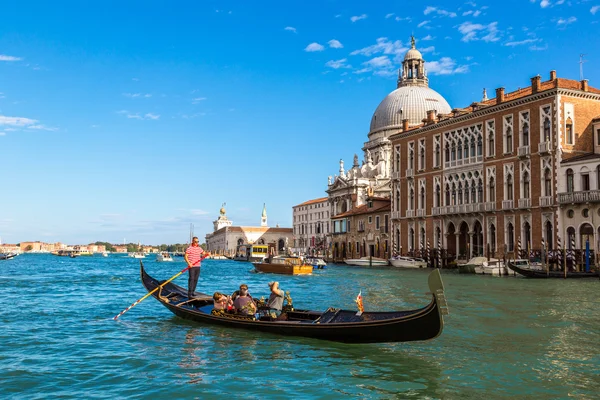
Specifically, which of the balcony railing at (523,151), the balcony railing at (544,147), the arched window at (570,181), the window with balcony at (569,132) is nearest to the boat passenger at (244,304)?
the arched window at (570,181)

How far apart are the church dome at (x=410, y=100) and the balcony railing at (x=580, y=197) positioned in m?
36.4

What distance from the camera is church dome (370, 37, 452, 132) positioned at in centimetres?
6681

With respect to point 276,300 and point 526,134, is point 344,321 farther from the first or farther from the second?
point 526,134

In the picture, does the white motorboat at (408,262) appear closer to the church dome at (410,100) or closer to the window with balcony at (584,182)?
the window with balcony at (584,182)

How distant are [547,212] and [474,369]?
2472 cm

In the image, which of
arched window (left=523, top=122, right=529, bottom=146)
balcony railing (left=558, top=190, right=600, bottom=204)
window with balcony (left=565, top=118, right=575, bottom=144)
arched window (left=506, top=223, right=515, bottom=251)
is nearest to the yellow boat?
arched window (left=506, top=223, right=515, bottom=251)

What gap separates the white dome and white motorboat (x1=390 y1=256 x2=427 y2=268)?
27738 mm

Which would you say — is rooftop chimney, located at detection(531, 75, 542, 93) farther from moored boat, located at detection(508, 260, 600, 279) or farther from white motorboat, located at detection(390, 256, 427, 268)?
white motorboat, located at detection(390, 256, 427, 268)

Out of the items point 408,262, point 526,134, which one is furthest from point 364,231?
point 526,134

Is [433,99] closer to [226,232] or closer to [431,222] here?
[431,222]

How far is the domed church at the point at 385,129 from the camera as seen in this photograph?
6562cm

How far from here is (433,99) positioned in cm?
6788

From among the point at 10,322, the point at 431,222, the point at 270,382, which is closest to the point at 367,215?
the point at 431,222

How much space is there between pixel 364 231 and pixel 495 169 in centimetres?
2009
